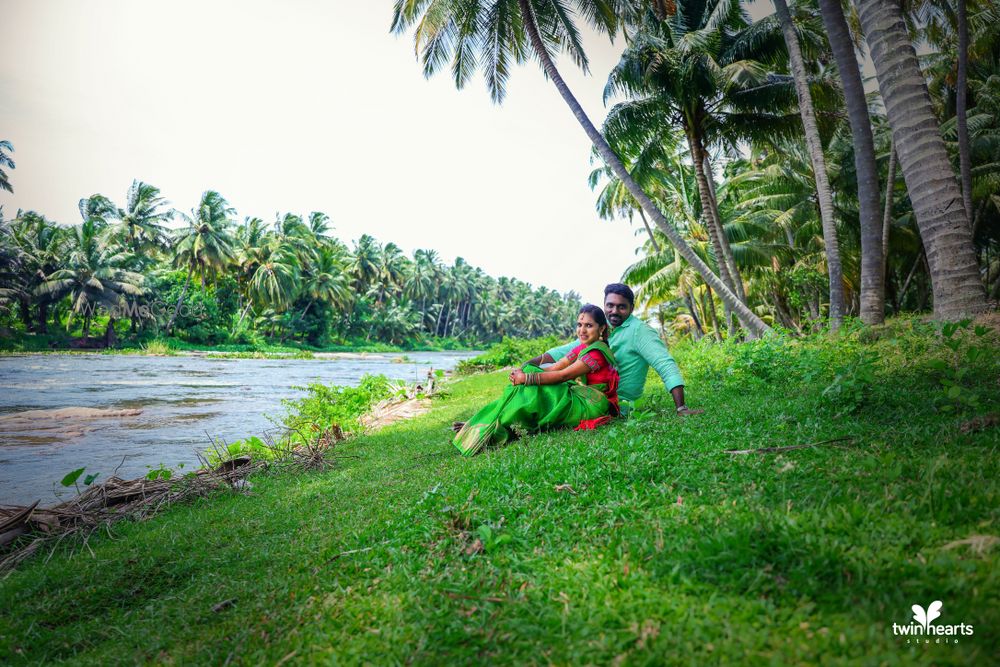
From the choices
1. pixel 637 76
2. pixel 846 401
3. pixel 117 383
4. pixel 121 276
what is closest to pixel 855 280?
pixel 637 76

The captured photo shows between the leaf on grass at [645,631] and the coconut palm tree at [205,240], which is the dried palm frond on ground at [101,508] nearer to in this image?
the leaf on grass at [645,631]

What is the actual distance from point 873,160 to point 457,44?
10547 mm

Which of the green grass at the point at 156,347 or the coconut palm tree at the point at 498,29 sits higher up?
the coconut palm tree at the point at 498,29

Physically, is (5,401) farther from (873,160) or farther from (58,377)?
(873,160)

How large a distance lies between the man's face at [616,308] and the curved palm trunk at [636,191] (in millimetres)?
6030

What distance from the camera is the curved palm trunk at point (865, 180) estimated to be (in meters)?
7.13

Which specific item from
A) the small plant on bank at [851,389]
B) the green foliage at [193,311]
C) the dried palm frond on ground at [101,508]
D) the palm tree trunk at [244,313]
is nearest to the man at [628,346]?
the small plant on bank at [851,389]

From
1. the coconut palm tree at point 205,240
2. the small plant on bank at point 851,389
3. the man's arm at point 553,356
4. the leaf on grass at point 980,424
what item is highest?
the coconut palm tree at point 205,240

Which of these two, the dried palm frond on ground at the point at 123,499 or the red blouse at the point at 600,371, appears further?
the red blouse at the point at 600,371

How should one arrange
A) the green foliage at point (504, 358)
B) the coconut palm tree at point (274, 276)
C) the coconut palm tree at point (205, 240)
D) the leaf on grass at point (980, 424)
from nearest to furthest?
the leaf on grass at point (980, 424) < the green foliage at point (504, 358) < the coconut palm tree at point (205, 240) < the coconut palm tree at point (274, 276)

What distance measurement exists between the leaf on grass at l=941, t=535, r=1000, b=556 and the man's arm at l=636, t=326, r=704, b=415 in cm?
254

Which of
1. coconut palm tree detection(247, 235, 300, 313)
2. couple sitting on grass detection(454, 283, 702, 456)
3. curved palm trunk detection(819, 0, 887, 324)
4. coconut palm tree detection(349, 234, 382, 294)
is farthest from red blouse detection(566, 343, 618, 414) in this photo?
coconut palm tree detection(349, 234, 382, 294)

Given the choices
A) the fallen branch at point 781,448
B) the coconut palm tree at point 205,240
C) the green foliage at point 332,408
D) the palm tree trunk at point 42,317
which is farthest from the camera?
the coconut palm tree at point 205,240

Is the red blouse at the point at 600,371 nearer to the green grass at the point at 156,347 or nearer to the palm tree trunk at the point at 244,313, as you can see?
the green grass at the point at 156,347
